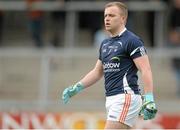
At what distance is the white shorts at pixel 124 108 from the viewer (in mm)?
7387

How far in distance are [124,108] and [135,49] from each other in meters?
0.60

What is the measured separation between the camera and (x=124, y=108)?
24.3 feet

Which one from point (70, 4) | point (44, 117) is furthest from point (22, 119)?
point (70, 4)

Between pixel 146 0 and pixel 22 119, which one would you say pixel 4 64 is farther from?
pixel 146 0

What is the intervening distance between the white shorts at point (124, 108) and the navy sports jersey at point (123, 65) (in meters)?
0.06

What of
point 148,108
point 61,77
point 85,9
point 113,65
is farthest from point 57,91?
point 148,108

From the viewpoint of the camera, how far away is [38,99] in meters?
12.6

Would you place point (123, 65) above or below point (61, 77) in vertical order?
→ below

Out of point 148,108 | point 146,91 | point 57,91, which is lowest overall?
point 148,108

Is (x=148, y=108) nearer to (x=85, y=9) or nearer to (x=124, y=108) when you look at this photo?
(x=124, y=108)

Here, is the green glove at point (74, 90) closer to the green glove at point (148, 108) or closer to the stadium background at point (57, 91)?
the green glove at point (148, 108)

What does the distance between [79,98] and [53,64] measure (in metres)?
0.76

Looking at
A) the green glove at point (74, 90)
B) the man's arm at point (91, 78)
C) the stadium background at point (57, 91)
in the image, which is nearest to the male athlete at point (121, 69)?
the man's arm at point (91, 78)

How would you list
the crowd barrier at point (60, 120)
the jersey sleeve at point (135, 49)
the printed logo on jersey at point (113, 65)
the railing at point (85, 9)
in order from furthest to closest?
the railing at point (85, 9), the crowd barrier at point (60, 120), the printed logo on jersey at point (113, 65), the jersey sleeve at point (135, 49)
